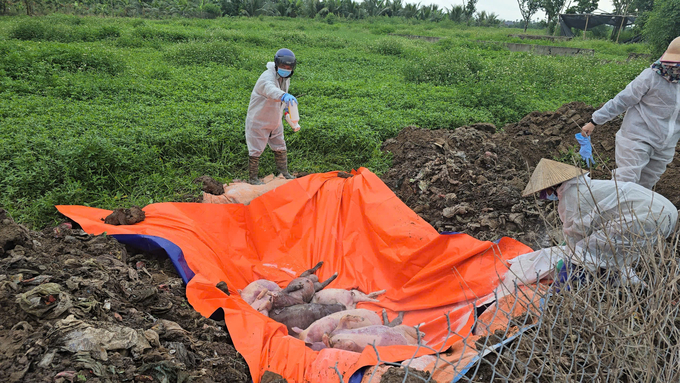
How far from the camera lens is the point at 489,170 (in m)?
5.49

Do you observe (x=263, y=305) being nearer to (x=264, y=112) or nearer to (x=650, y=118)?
(x=264, y=112)

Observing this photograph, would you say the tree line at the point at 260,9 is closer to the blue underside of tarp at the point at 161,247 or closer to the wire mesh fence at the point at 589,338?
the blue underside of tarp at the point at 161,247

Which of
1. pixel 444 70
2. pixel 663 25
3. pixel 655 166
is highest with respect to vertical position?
pixel 663 25

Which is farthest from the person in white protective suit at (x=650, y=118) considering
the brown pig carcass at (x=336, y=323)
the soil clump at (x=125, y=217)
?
the soil clump at (x=125, y=217)

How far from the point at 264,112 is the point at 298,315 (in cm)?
267

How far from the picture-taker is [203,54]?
11.5m

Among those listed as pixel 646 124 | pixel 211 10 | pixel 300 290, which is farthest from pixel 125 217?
pixel 211 10

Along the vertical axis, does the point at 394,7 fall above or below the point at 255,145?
above

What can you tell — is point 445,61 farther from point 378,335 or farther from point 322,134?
point 378,335

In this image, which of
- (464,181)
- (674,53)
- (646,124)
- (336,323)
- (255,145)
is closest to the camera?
(336,323)

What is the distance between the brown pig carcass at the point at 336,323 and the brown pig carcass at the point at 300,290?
407mm

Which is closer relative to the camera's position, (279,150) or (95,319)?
(95,319)

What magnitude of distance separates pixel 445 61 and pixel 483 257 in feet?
26.5

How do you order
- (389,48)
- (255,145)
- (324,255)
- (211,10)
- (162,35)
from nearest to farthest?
(324,255)
(255,145)
(162,35)
(389,48)
(211,10)
